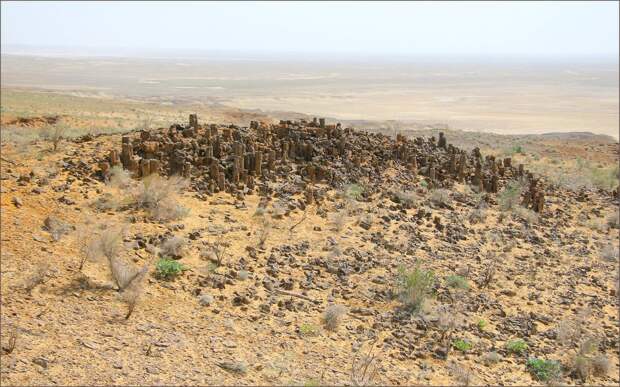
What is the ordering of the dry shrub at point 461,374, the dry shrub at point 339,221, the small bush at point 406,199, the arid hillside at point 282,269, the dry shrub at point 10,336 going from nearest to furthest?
the dry shrub at point 10,336 < the arid hillside at point 282,269 < the dry shrub at point 461,374 < the dry shrub at point 339,221 < the small bush at point 406,199

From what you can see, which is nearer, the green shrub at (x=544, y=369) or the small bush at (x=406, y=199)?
the green shrub at (x=544, y=369)

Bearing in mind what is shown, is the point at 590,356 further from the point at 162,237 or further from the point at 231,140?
the point at 231,140

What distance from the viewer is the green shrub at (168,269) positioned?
8820mm

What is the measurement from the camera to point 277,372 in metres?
7.05

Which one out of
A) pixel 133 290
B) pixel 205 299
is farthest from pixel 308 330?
pixel 133 290

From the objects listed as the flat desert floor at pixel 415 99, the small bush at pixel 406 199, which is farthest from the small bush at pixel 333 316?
the flat desert floor at pixel 415 99

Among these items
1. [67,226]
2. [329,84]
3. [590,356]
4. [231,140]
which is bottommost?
[590,356]

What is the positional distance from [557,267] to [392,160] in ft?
20.5

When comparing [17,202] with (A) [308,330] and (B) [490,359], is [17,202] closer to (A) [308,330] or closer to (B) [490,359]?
(A) [308,330]

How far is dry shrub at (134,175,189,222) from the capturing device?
10.7 m

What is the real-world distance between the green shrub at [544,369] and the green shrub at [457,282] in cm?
206

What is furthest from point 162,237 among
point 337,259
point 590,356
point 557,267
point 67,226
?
point 557,267

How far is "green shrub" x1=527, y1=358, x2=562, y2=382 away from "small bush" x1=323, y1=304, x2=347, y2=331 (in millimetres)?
2795

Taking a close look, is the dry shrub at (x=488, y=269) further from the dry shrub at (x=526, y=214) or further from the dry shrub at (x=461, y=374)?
the dry shrub at (x=526, y=214)
